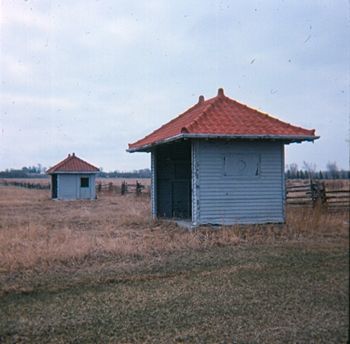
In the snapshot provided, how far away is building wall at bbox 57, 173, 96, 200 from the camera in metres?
39.0

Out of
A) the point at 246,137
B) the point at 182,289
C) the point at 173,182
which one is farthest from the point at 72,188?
the point at 182,289

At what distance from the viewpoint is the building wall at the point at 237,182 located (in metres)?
13.5

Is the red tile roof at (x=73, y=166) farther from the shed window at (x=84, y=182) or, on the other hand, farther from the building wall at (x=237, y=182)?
the building wall at (x=237, y=182)

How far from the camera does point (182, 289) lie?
263 inches

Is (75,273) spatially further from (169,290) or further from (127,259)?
(169,290)

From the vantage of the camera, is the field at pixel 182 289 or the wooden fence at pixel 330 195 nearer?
the wooden fence at pixel 330 195

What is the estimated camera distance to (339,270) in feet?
4.86

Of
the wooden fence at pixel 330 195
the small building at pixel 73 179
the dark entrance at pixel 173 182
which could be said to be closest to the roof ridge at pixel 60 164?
the small building at pixel 73 179

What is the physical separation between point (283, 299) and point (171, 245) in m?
5.31

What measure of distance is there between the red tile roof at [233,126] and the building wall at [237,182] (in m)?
0.51

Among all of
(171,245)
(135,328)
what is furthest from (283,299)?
(171,245)

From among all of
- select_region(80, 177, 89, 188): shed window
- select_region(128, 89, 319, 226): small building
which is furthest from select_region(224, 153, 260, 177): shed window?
select_region(80, 177, 89, 188): shed window

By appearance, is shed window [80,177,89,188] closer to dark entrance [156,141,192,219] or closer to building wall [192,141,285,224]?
dark entrance [156,141,192,219]

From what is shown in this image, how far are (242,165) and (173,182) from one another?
459 cm
